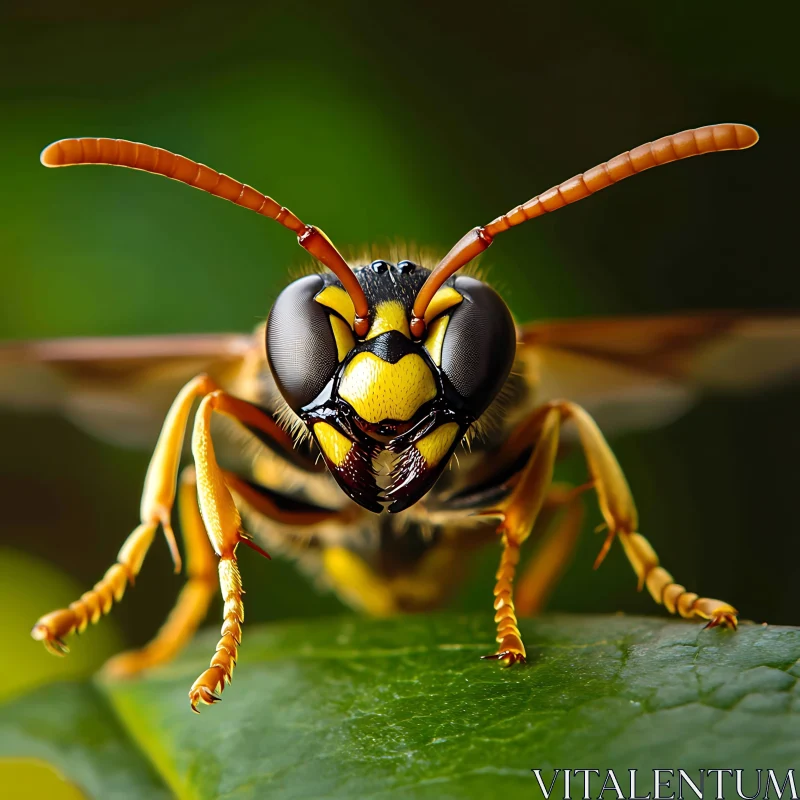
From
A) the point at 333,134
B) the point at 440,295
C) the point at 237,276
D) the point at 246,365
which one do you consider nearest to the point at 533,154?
the point at 333,134

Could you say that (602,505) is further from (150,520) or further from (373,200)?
(373,200)

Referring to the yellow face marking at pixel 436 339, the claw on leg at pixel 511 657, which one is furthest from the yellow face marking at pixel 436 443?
the claw on leg at pixel 511 657

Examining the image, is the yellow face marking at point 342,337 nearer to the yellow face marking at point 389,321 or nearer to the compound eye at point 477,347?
the yellow face marking at point 389,321

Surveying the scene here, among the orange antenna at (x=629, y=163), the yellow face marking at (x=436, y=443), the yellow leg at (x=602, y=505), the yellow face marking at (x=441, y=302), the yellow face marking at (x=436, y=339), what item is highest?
the orange antenna at (x=629, y=163)

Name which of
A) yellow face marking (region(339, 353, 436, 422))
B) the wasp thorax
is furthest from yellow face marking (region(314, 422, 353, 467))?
yellow face marking (region(339, 353, 436, 422))

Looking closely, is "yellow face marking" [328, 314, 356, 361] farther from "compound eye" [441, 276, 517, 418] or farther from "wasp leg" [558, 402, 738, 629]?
"wasp leg" [558, 402, 738, 629]

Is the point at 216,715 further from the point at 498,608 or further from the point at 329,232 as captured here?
the point at 329,232
